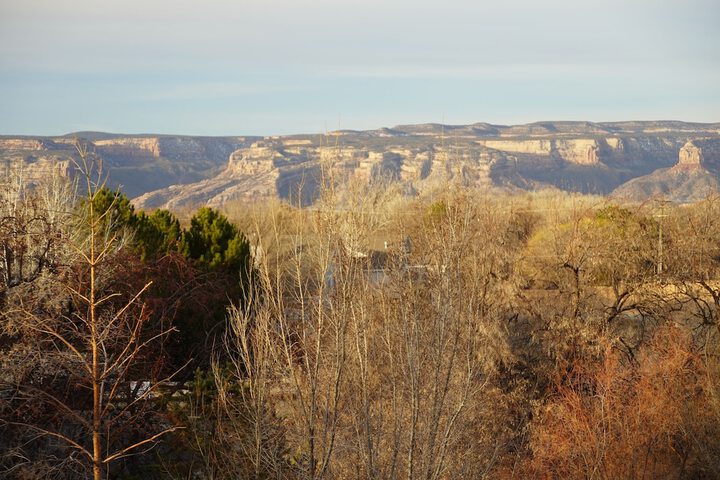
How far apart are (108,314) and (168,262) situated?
630cm

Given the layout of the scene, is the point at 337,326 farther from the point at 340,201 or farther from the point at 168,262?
the point at 168,262

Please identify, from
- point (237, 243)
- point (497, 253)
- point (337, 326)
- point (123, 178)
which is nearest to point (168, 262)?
point (237, 243)

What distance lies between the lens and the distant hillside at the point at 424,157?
265ft

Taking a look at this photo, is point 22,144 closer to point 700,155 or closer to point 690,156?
point 690,156

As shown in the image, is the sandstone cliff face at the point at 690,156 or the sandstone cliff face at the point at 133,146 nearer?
the sandstone cliff face at the point at 690,156

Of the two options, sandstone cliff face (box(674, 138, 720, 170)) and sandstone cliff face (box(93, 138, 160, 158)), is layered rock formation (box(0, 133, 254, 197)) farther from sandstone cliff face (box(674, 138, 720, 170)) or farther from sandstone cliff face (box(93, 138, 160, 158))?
sandstone cliff face (box(674, 138, 720, 170))

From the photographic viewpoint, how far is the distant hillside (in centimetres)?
8062

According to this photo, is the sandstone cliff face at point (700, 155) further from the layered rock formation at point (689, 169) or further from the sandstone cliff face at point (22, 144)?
the sandstone cliff face at point (22, 144)

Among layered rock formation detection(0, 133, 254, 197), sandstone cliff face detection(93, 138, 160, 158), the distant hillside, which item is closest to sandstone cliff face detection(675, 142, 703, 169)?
the distant hillside

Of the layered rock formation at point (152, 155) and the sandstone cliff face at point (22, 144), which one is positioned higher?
the sandstone cliff face at point (22, 144)

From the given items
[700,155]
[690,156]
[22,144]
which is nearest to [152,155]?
[22,144]

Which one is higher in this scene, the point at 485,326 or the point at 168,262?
the point at 168,262

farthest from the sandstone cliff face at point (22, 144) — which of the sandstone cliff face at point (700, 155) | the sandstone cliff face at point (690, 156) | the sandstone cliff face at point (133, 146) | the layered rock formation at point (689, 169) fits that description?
the sandstone cliff face at point (690, 156)

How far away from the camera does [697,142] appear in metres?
93.4
